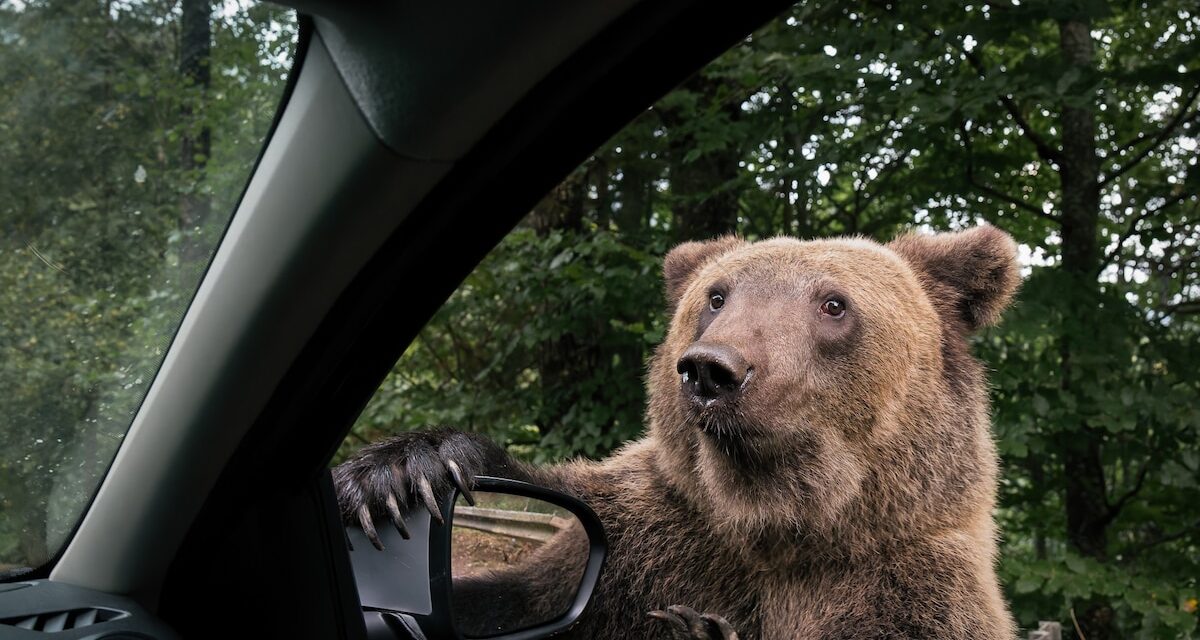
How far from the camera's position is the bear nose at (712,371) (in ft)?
6.79

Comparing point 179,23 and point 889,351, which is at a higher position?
point 179,23

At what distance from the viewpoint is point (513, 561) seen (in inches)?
107

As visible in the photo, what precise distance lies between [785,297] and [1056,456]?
2.74 meters

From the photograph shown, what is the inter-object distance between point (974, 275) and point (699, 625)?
4.27 feet

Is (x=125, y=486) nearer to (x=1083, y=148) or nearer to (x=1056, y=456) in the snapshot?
(x=1056, y=456)

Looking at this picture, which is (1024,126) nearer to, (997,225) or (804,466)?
(997,225)

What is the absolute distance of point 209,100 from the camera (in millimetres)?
1363

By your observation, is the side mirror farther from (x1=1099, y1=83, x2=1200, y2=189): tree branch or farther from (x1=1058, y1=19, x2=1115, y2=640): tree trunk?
(x1=1099, y1=83, x2=1200, y2=189): tree branch

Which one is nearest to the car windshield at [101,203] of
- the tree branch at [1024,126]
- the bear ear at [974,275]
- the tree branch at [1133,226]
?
the bear ear at [974,275]

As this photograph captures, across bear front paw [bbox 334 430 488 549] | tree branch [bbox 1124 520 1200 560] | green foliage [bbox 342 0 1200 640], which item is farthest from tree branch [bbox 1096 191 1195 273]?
bear front paw [bbox 334 430 488 549]

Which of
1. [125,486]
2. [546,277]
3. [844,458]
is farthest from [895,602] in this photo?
[546,277]

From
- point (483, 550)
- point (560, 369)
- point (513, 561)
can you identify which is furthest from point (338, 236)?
point (560, 369)

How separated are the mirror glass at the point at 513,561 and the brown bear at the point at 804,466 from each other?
0.10 meters

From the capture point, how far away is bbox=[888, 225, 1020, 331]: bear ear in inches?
107
